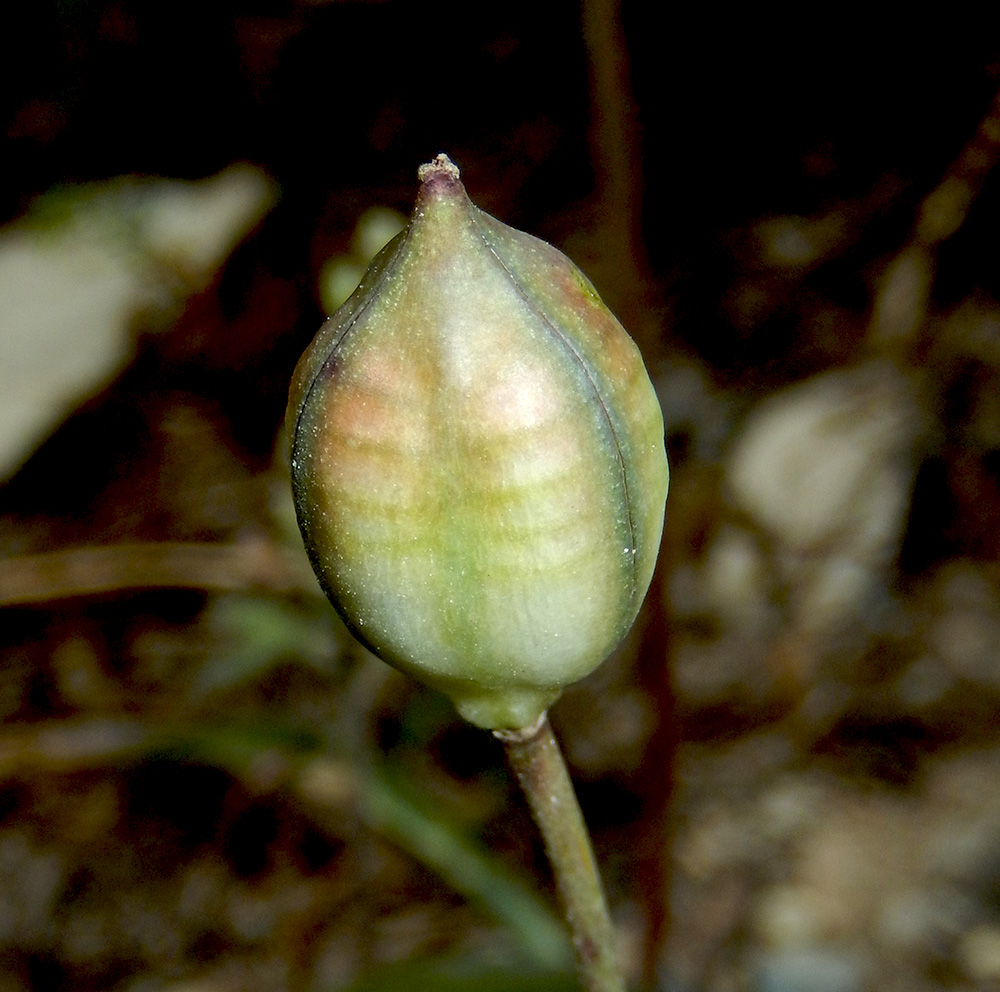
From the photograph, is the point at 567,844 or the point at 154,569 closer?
the point at 567,844

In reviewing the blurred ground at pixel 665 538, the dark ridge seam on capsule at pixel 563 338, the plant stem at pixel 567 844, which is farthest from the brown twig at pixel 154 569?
the dark ridge seam on capsule at pixel 563 338

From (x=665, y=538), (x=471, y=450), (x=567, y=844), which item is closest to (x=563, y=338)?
(x=471, y=450)

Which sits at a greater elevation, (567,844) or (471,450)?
(471,450)

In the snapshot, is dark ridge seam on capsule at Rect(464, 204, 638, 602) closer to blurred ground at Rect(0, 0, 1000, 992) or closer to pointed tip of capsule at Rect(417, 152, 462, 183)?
pointed tip of capsule at Rect(417, 152, 462, 183)

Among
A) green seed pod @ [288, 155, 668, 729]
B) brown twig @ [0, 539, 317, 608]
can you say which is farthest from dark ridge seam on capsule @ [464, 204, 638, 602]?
brown twig @ [0, 539, 317, 608]

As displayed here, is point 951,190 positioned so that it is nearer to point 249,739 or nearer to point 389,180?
point 389,180

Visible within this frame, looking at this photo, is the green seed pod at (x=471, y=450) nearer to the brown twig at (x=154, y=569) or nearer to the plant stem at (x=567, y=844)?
the plant stem at (x=567, y=844)

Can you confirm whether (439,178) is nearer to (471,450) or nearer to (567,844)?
(471,450)

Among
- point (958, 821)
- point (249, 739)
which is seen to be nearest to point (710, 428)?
point (958, 821)
